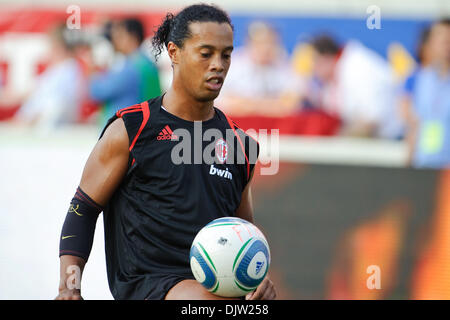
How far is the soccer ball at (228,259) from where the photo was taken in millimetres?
3627

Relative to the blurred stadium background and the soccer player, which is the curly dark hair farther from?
the blurred stadium background

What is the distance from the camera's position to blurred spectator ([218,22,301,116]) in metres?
10.6

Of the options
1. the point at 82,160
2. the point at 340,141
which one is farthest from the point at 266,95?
the point at 82,160

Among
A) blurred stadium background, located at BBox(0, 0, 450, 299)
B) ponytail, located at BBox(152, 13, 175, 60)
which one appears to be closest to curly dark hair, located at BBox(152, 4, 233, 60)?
ponytail, located at BBox(152, 13, 175, 60)

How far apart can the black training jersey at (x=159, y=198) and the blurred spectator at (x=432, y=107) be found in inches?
194

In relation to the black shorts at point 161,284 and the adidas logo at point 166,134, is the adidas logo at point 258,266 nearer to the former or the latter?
the black shorts at point 161,284

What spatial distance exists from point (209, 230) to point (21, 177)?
457cm

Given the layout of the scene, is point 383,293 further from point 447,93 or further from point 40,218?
point 40,218

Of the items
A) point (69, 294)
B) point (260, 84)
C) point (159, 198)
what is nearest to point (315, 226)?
point (260, 84)

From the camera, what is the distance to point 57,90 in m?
10.9

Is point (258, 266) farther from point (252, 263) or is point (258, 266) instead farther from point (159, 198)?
point (159, 198)

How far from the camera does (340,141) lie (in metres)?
10.4

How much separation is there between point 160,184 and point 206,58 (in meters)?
0.71

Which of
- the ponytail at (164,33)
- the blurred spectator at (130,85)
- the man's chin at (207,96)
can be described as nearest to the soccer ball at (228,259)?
the man's chin at (207,96)
